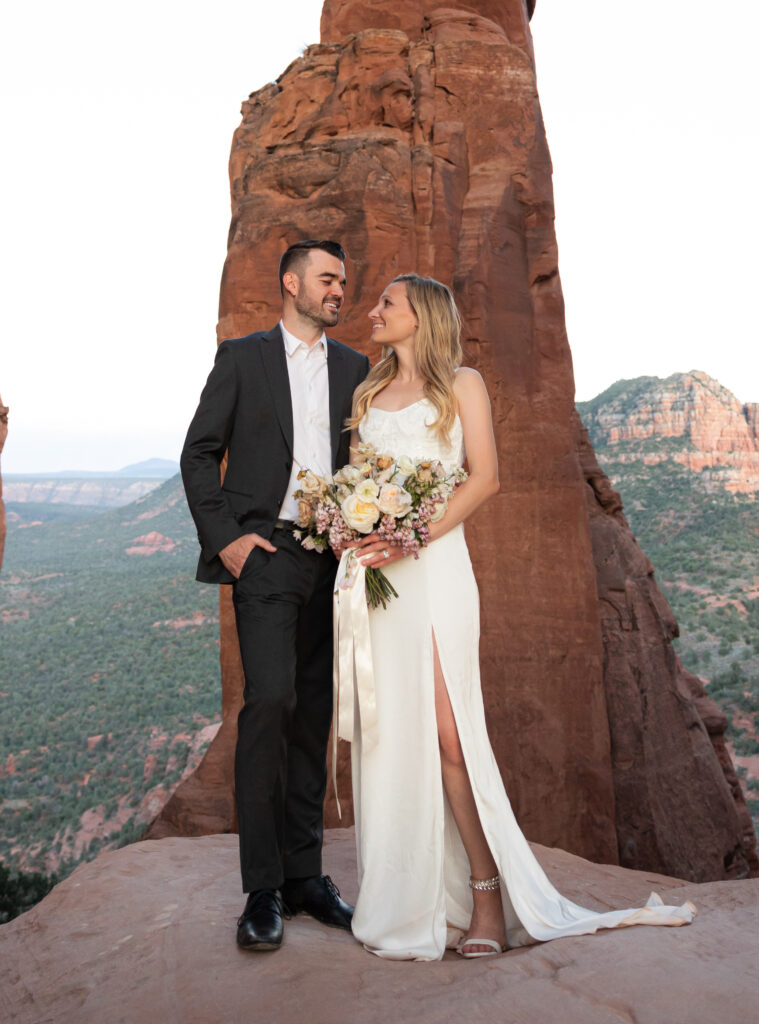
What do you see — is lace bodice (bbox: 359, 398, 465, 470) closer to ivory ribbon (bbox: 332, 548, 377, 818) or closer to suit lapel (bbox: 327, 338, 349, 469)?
suit lapel (bbox: 327, 338, 349, 469)

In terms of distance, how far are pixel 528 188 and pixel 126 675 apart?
799 inches

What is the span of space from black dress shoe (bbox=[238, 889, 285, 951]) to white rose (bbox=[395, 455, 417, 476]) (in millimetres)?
1779

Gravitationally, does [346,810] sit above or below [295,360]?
below

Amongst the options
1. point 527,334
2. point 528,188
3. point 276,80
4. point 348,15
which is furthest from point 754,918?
point 348,15

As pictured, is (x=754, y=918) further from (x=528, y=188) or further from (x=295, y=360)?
(x=528, y=188)

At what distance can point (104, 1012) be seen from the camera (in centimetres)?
304

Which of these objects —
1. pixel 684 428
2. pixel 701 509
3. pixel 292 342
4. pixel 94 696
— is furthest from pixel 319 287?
pixel 684 428

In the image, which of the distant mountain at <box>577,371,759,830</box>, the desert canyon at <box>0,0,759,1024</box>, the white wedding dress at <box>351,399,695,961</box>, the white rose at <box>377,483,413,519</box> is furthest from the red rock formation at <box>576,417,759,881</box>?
the distant mountain at <box>577,371,759,830</box>

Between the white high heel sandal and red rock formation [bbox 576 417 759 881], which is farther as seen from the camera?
red rock formation [bbox 576 417 759 881]

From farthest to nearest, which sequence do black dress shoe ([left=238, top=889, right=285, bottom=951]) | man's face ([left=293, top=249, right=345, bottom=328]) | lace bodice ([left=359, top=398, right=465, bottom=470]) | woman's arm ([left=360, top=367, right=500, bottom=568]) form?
man's face ([left=293, top=249, right=345, bottom=328]), lace bodice ([left=359, top=398, right=465, bottom=470]), woman's arm ([left=360, top=367, right=500, bottom=568]), black dress shoe ([left=238, top=889, right=285, bottom=951])

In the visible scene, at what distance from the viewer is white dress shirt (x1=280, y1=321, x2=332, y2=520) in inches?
156

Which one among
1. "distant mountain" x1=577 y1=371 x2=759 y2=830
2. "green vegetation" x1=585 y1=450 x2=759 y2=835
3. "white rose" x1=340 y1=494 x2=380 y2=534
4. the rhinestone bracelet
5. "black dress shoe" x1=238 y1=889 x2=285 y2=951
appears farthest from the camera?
"distant mountain" x1=577 y1=371 x2=759 y2=830

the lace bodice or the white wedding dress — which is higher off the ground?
the lace bodice

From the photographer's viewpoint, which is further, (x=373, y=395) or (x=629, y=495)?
(x=629, y=495)
